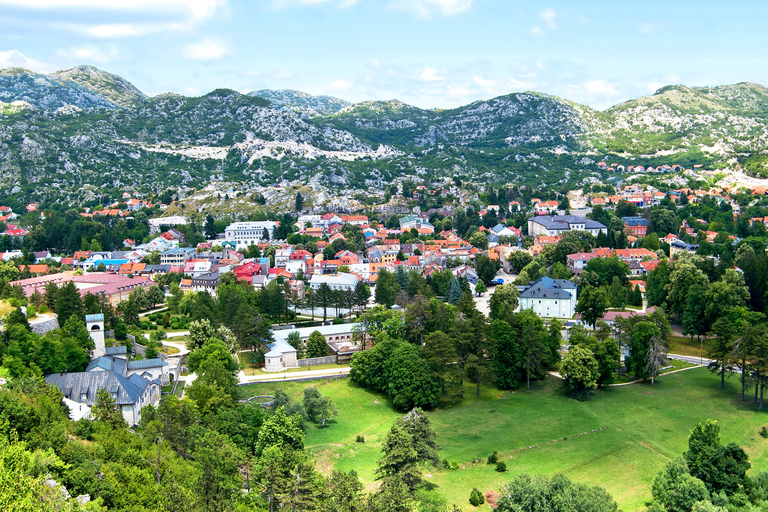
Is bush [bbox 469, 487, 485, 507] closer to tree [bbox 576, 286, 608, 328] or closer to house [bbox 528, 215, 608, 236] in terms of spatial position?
tree [bbox 576, 286, 608, 328]

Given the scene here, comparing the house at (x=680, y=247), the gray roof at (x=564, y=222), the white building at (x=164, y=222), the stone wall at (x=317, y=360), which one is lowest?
the stone wall at (x=317, y=360)

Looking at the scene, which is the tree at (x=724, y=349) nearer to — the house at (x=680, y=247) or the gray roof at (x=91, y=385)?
the gray roof at (x=91, y=385)

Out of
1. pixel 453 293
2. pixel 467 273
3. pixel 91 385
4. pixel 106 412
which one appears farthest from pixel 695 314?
pixel 91 385

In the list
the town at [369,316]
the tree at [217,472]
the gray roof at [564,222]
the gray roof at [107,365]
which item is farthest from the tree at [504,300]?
the gray roof at [564,222]

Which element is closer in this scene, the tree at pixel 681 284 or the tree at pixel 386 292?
the tree at pixel 681 284

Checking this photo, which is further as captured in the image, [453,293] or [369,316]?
[453,293]

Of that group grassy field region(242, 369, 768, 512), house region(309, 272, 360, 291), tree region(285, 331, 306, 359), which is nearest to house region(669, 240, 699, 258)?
grassy field region(242, 369, 768, 512)

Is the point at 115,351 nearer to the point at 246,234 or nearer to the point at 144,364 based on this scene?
the point at 144,364

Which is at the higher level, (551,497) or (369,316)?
(369,316)
